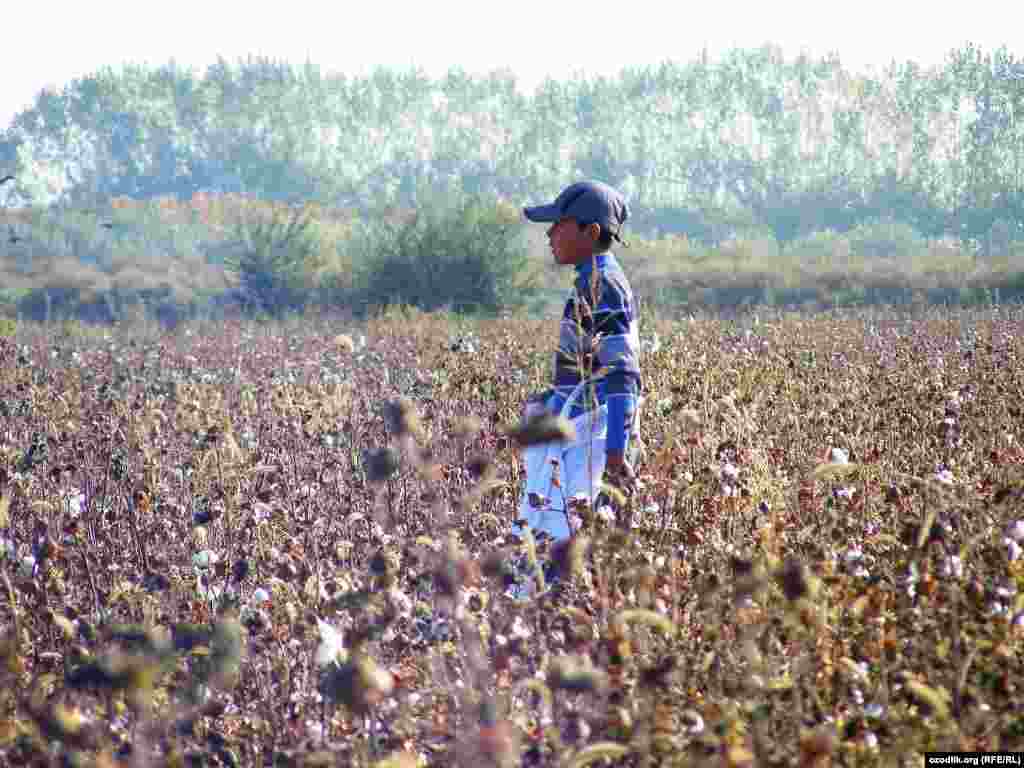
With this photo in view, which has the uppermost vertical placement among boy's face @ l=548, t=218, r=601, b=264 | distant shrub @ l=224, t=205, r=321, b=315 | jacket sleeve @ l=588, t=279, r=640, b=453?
boy's face @ l=548, t=218, r=601, b=264

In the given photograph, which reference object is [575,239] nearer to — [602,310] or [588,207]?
[588,207]

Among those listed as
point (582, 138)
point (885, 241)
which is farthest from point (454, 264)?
point (582, 138)

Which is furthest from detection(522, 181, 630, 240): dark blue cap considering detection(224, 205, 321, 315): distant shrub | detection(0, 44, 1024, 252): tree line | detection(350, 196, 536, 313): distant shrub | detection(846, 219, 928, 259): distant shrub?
detection(0, 44, 1024, 252): tree line

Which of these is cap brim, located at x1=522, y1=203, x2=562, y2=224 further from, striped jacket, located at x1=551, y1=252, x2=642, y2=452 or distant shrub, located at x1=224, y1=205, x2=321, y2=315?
distant shrub, located at x1=224, y1=205, x2=321, y2=315

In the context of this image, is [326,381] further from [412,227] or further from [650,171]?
[650,171]

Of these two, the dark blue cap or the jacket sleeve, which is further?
the dark blue cap

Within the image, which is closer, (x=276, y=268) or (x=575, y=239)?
(x=575, y=239)

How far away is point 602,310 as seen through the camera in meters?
4.14

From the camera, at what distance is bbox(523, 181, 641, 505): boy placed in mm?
4051

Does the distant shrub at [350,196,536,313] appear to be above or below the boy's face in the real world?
below

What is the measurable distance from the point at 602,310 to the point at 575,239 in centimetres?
28

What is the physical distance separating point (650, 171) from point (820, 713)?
6336 centimetres

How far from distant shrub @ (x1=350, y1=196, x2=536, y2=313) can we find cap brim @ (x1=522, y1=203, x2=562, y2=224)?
15873mm

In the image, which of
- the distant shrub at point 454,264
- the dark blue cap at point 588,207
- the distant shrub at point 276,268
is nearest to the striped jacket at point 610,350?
the dark blue cap at point 588,207
